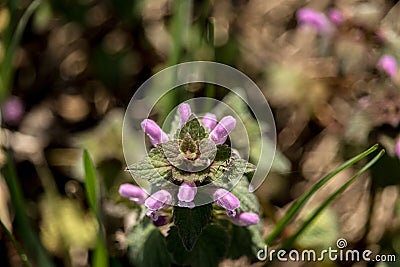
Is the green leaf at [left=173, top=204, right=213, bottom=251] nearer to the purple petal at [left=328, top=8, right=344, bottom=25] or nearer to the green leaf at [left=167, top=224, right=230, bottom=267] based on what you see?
the green leaf at [left=167, top=224, right=230, bottom=267]

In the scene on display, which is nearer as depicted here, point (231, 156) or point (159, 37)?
point (231, 156)

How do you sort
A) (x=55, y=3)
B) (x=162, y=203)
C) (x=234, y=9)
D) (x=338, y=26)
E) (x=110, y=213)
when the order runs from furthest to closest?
(x=234, y=9)
(x=55, y=3)
(x=338, y=26)
(x=110, y=213)
(x=162, y=203)

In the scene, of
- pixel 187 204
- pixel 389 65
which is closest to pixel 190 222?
pixel 187 204

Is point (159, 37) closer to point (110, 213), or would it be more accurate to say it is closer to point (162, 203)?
Result: point (110, 213)

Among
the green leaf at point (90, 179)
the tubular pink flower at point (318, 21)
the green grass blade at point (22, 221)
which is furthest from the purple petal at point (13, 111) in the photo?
the tubular pink flower at point (318, 21)

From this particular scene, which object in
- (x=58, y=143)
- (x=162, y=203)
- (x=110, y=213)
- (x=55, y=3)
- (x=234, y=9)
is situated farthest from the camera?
(x=234, y=9)

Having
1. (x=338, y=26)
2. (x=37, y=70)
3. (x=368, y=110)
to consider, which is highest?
(x=338, y=26)

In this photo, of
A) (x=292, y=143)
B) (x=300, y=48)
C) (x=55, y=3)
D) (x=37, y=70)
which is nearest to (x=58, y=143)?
(x=37, y=70)
